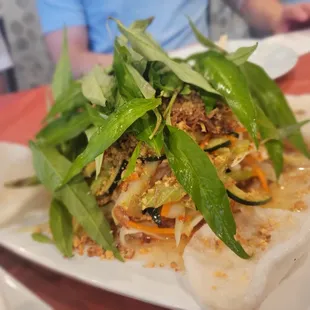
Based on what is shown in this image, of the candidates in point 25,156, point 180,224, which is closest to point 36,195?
point 25,156

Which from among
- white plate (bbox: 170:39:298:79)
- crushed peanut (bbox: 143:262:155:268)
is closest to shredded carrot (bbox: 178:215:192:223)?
crushed peanut (bbox: 143:262:155:268)

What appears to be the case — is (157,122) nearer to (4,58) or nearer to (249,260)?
(249,260)

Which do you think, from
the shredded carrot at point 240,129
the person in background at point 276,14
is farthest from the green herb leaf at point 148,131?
the person in background at point 276,14

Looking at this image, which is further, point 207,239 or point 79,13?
point 79,13

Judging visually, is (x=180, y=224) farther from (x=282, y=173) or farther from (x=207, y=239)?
(x=282, y=173)

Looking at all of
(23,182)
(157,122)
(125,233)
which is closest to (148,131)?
(157,122)

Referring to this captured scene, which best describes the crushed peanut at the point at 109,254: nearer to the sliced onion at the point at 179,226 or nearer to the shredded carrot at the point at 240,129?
the sliced onion at the point at 179,226

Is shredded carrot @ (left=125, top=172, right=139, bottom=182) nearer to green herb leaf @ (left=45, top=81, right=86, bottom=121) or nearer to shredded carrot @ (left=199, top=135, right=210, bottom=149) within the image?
shredded carrot @ (left=199, top=135, right=210, bottom=149)
